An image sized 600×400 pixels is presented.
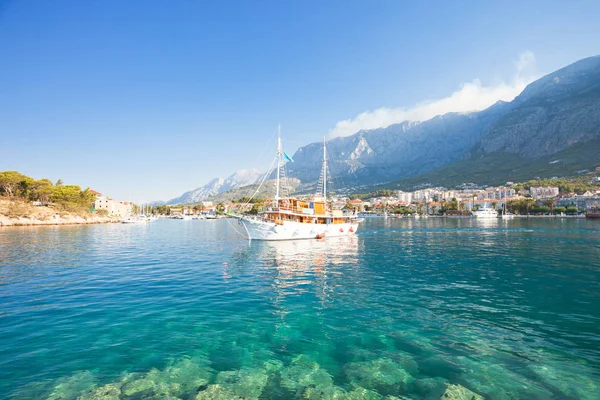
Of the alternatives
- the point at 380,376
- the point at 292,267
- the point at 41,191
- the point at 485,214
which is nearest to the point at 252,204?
the point at 41,191

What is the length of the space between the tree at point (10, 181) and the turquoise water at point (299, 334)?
10335 cm

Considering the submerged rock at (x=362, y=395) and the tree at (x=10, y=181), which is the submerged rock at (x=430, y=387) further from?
the tree at (x=10, y=181)

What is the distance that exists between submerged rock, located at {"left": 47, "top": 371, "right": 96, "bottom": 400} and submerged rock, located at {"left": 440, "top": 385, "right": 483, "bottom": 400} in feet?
30.4

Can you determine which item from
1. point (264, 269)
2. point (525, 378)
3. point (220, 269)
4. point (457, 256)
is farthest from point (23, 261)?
point (457, 256)

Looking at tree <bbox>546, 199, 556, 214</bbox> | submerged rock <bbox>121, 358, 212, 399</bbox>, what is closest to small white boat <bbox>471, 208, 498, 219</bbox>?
tree <bbox>546, 199, 556, 214</bbox>

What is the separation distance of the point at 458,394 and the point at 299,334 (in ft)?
18.6

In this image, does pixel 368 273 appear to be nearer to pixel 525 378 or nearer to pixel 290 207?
pixel 525 378

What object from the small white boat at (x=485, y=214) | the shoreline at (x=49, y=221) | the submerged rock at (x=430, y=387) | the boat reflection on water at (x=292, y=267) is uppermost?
the small white boat at (x=485, y=214)

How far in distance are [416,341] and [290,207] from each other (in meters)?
39.2

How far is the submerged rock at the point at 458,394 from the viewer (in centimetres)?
741

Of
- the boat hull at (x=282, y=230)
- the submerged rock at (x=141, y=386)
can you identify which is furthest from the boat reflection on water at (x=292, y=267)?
the boat hull at (x=282, y=230)

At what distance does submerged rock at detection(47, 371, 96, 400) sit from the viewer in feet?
24.7

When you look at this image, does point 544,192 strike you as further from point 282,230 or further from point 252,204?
point 282,230

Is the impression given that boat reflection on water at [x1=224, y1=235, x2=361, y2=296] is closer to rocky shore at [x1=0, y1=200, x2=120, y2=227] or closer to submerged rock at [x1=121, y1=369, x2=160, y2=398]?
submerged rock at [x1=121, y1=369, x2=160, y2=398]
